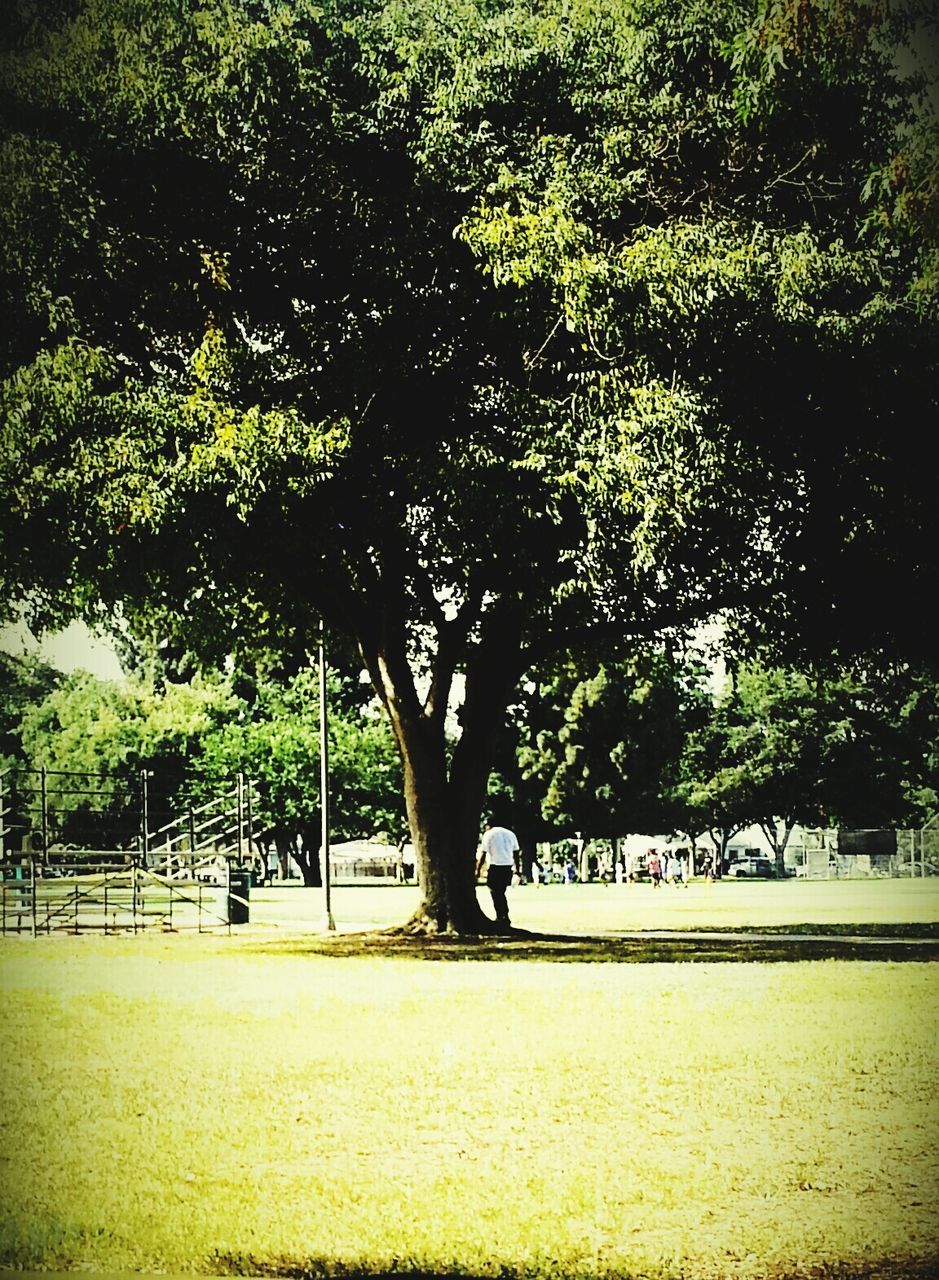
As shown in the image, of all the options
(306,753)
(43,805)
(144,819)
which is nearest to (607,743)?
(306,753)

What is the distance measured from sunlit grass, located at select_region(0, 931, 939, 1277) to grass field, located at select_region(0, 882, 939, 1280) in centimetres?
2

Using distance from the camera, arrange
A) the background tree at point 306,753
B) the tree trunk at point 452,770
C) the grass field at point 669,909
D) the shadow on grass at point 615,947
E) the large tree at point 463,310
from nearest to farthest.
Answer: the large tree at point 463,310 → the shadow on grass at point 615,947 → the tree trunk at point 452,770 → the grass field at point 669,909 → the background tree at point 306,753

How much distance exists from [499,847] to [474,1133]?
13.0 metres

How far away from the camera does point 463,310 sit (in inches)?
563

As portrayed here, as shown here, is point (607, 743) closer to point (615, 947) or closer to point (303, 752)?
point (303, 752)

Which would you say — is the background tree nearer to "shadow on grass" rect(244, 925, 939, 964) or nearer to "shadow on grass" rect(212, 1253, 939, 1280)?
"shadow on grass" rect(244, 925, 939, 964)

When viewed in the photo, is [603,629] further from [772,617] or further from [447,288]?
[447,288]

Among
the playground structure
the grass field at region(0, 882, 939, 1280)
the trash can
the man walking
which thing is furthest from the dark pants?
the grass field at region(0, 882, 939, 1280)

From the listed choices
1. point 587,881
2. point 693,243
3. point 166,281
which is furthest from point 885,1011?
point 587,881

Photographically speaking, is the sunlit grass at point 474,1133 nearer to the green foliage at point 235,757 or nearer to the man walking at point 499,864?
the green foliage at point 235,757

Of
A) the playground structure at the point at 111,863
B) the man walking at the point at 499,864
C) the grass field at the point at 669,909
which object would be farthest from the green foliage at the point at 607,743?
the man walking at the point at 499,864

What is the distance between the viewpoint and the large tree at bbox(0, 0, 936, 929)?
12727 millimetres

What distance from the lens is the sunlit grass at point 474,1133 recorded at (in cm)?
477

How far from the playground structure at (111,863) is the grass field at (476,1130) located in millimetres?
5376
